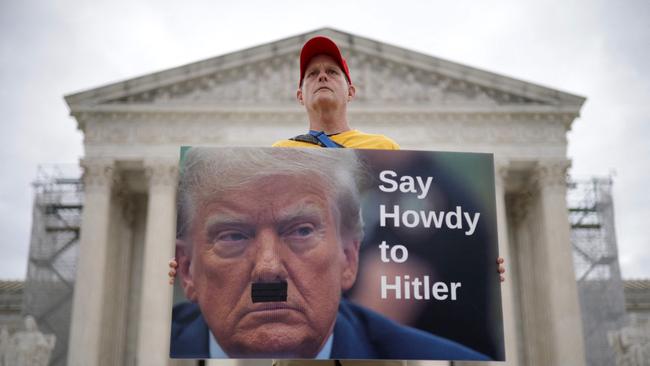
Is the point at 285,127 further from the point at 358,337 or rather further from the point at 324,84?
the point at 358,337

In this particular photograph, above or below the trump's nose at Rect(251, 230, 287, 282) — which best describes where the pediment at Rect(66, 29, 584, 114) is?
above

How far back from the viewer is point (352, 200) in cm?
390

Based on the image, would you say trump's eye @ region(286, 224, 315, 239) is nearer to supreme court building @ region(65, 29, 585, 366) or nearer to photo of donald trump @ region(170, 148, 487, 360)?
photo of donald trump @ region(170, 148, 487, 360)

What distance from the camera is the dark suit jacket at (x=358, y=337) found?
3.68 metres

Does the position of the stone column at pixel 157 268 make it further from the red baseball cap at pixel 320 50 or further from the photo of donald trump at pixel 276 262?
the photo of donald trump at pixel 276 262

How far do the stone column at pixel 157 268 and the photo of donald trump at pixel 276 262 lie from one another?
24409 mm

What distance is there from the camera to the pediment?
30.1 m

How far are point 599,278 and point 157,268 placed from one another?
19.7 m

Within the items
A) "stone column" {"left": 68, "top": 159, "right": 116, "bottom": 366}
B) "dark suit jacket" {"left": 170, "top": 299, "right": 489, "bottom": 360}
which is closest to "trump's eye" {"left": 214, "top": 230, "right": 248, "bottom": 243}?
"dark suit jacket" {"left": 170, "top": 299, "right": 489, "bottom": 360}

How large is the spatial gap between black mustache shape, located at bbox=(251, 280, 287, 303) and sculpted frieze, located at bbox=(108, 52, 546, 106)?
2653 cm

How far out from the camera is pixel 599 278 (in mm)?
33625

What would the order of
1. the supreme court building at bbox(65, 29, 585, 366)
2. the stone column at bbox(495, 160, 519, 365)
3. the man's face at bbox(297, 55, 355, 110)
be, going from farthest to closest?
the supreme court building at bbox(65, 29, 585, 366) → the stone column at bbox(495, 160, 519, 365) → the man's face at bbox(297, 55, 355, 110)

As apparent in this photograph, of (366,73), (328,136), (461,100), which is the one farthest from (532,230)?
(328,136)

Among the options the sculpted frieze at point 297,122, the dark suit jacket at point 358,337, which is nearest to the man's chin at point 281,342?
the dark suit jacket at point 358,337
